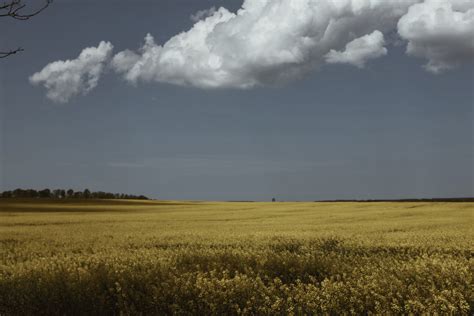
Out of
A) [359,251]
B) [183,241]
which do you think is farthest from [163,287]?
[183,241]

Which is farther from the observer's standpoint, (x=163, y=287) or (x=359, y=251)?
(x=359, y=251)

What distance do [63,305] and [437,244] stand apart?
41.1 feet

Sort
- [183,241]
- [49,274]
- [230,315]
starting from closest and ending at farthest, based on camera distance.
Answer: [230,315]
[49,274]
[183,241]

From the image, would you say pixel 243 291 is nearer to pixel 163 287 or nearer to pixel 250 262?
pixel 163 287

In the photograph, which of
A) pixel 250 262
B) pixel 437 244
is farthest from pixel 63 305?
pixel 437 244

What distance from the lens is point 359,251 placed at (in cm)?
1474

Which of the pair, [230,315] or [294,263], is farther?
[294,263]

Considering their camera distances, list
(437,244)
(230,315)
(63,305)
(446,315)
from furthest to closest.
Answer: (437,244), (63,305), (230,315), (446,315)

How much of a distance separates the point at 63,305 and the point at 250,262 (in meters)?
4.29

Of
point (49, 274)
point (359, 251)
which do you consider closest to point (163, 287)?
point (49, 274)

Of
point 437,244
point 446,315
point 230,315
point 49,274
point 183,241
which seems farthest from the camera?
point 183,241

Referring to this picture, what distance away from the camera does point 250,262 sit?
11.0m

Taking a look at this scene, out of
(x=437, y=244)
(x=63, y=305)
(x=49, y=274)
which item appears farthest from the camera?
(x=437, y=244)

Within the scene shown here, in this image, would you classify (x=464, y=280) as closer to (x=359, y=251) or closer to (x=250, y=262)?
(x=250, y=262)
